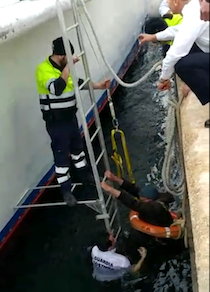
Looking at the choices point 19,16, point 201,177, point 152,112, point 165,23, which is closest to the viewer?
point 201,177

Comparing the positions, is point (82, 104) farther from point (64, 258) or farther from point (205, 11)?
point (205, 11)

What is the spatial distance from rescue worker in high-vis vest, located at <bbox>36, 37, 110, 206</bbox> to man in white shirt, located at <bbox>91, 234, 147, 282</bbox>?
1.55ft

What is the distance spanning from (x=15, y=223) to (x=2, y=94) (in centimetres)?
119

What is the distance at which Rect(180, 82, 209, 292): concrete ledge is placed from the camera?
7.38ft

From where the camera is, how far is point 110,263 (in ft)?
14.5

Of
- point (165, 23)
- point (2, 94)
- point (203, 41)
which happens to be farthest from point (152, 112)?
point (203, 41)

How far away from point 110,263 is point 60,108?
1310 millimetres

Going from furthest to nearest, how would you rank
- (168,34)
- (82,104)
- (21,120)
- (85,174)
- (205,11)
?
(21,120) < (85,174) < (82,104) < (168,34) < (205,11)

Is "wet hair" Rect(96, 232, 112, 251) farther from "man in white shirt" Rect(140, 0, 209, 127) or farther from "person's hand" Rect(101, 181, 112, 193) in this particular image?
"man in white shirt" Rect(140, 0, 209, 127)

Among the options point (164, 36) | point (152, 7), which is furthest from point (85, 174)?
point (152, 7)

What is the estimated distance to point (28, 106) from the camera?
5.13 metres

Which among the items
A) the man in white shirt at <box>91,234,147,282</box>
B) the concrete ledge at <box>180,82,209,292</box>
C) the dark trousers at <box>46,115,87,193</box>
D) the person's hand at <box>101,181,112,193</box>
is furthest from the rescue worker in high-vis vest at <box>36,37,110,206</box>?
the concrete ledge at <box>180,82,209,292</box>

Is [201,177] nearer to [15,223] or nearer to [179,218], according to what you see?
[179,218]

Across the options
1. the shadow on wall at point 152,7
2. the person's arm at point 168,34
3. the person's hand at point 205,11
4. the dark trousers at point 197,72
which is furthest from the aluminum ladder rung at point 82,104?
the shadow on wall at point 152,7
